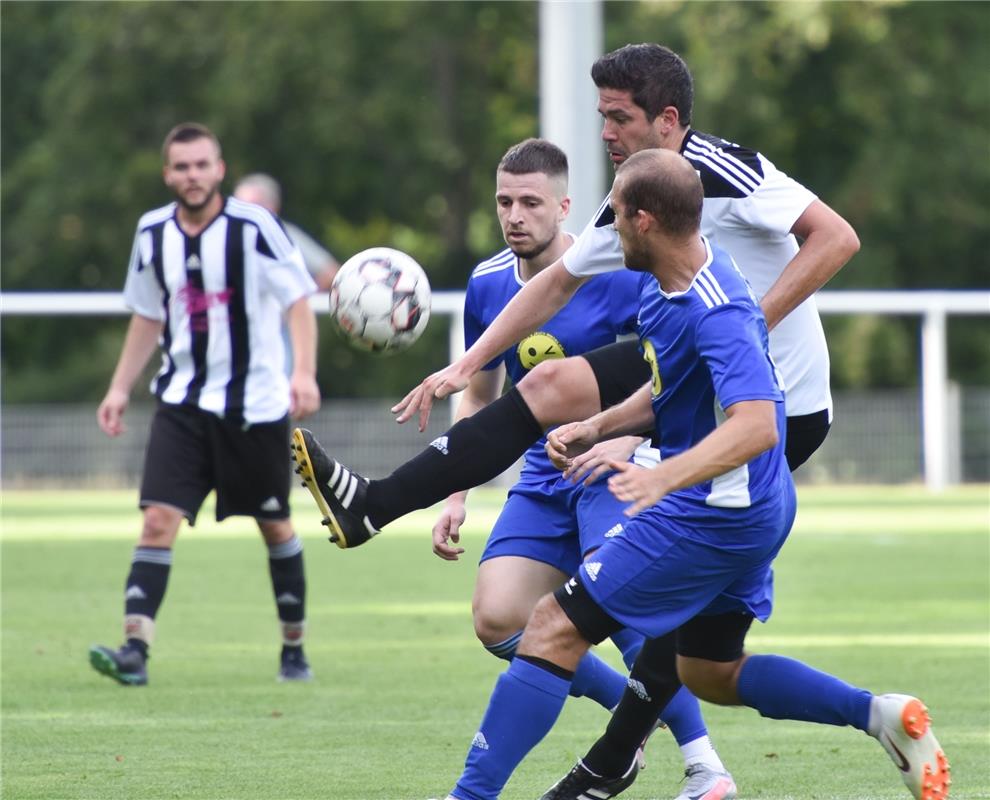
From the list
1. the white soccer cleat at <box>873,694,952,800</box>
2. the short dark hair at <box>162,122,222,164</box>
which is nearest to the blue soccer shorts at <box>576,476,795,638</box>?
the white soccer cleat at <box>873,694,952,800</box>

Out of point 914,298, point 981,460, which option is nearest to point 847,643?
point 914,298

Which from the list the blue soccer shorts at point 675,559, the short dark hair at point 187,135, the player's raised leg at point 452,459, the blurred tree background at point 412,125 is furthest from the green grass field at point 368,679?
the blurred tree background at point 412,125

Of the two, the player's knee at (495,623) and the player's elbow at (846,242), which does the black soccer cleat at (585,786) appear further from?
the player's elbow at (846,242)

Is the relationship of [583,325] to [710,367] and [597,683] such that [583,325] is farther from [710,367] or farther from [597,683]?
[710,367]

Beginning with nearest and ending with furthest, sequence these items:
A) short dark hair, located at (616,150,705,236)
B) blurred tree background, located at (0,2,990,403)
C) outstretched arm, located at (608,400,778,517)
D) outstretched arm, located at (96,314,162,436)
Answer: outstretched arm, located at (608,400,778,517)
short dark hair, located at (616,150,705,236)
outstretched arm, located at (96,314,162,436)
blurred tree background, located at (0,2,990,403)

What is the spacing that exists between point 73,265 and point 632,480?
34.1 metres

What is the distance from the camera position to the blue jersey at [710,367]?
4.58 metres

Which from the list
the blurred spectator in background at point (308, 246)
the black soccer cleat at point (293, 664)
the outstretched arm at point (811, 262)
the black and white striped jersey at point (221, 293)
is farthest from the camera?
the blurred spectator in background at point (308, 246)

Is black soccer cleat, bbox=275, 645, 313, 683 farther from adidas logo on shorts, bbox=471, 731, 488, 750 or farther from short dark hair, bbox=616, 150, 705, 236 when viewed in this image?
short dark hair, bbox=616, 150, 705, 236

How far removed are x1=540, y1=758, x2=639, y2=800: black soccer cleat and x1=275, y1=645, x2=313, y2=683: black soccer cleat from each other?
3108 millimetres

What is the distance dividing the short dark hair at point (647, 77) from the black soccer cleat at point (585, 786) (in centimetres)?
187

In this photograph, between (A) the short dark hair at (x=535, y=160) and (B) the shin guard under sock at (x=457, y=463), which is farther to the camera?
(A) the short dark hair at (x=535, y=160)

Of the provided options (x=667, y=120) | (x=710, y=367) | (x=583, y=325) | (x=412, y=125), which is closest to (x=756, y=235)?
(x=667, y=120)

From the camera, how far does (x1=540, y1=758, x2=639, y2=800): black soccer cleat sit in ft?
17.5
